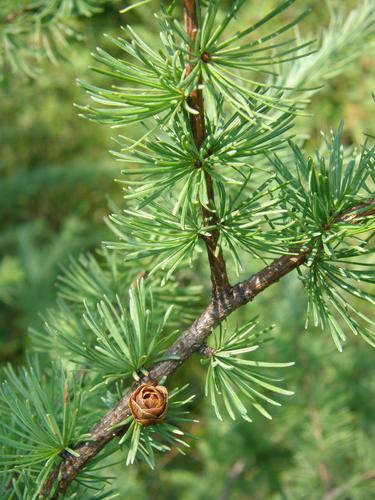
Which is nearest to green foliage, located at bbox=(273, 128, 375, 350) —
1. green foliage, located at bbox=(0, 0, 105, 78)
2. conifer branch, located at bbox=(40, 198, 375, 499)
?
conifer branch, located at bbox=(40, 198, 375, 499)

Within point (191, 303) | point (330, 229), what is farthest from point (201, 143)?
point (191, 303)

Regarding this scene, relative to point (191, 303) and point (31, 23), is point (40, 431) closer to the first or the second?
point (191, 303)

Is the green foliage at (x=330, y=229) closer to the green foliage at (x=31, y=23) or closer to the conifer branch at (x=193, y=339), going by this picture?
the conifer branch at (x=193, y=339)

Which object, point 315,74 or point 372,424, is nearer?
point 315,74

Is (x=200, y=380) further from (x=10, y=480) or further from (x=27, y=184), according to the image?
(x=10, y=480)

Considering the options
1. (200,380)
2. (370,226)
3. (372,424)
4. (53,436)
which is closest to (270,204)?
(370,226)
